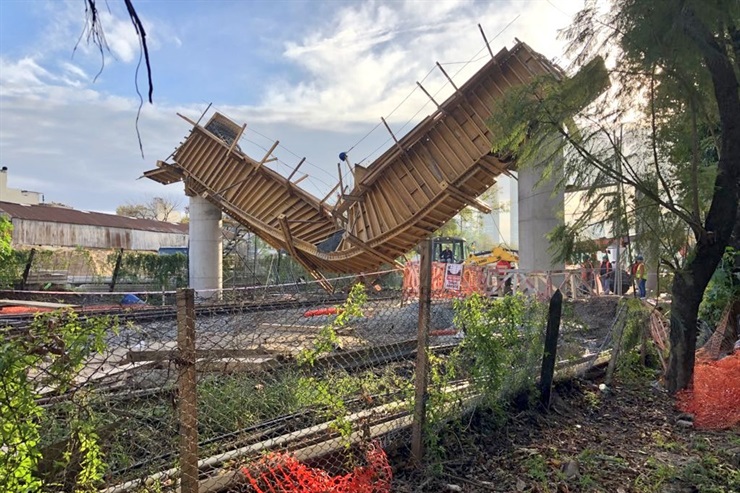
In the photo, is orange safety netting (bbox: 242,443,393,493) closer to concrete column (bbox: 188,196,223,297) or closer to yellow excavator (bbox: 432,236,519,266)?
concrete column (bbox: 188,196,223,297)

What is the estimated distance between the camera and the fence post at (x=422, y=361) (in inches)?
148

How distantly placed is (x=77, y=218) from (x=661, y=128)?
39617 mm

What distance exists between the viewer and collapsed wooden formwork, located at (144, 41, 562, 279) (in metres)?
10.9

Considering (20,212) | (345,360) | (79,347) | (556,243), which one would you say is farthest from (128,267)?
(79,347)

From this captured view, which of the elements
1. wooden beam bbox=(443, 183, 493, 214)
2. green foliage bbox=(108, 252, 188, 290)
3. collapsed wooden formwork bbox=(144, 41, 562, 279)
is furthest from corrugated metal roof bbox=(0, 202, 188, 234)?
wooden beam bbox=(443, 183, 493, 214)

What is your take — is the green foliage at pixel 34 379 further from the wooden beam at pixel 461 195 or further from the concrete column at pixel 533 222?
the concrete column at pixel 533 222

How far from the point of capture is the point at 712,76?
5113 millimetres

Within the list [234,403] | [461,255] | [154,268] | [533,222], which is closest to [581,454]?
[234,403]

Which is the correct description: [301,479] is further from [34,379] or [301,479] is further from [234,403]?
[34,379]

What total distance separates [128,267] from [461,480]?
23.0 metres

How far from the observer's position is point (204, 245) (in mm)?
19406

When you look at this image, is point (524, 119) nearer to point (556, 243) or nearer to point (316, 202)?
point (556, 243)

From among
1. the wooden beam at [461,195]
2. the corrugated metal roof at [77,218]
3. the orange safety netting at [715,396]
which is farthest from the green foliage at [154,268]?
the orange safety netting at [715,396]

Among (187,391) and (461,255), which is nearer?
(187,391)
